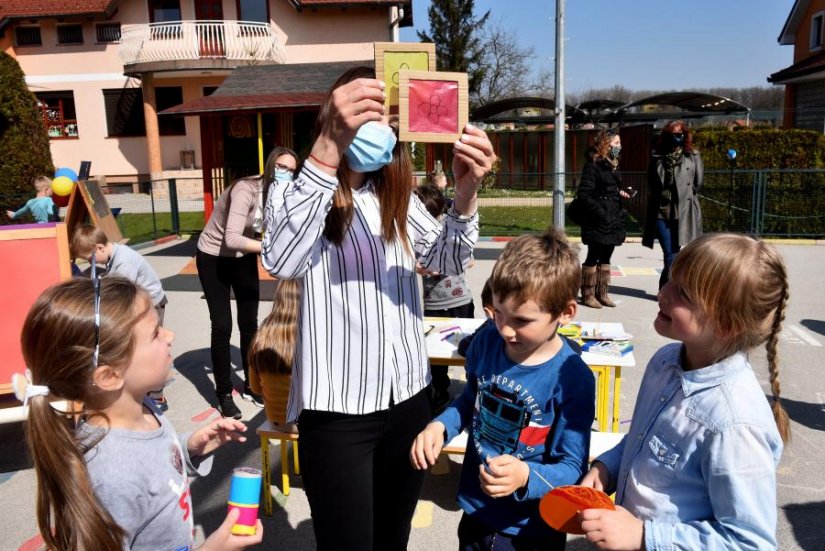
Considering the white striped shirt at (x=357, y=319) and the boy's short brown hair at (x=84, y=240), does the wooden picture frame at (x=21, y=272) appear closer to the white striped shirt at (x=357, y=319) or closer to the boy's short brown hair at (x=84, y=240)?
the boy's short brown hair at (x=84, y=240)

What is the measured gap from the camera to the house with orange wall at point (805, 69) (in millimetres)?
23969

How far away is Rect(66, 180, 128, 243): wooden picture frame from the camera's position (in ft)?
13.0

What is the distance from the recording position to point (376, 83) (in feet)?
5.68

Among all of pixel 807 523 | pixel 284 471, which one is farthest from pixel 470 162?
pixel 807 523

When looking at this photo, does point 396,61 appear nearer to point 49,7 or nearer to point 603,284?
point 603,284

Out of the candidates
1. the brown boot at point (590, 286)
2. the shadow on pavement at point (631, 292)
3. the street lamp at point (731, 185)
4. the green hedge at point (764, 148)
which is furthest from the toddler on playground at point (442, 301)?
the green hedge at point (764, 148)

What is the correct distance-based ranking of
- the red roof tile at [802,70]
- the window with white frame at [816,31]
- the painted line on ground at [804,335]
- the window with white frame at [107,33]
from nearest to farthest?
the painted line on ground at [804,335], the red roof tile at [802,70], the window with white frame at [107,33], the window with white frame at [816,31]

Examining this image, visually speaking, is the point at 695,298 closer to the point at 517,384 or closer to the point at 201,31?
the point at 517,384

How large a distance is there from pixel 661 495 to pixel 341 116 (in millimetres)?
1244

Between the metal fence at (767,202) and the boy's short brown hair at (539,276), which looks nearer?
the boy's short brown hair at (539,276)

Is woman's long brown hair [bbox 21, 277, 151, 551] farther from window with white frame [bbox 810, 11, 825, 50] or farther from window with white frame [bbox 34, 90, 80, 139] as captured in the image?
window with white frame [bbox 810, 11, 825, 50]

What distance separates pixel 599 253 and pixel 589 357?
13.2ft

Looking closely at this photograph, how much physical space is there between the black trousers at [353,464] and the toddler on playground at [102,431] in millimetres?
Result: 303

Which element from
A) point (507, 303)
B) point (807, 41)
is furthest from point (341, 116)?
point (807, 41)
